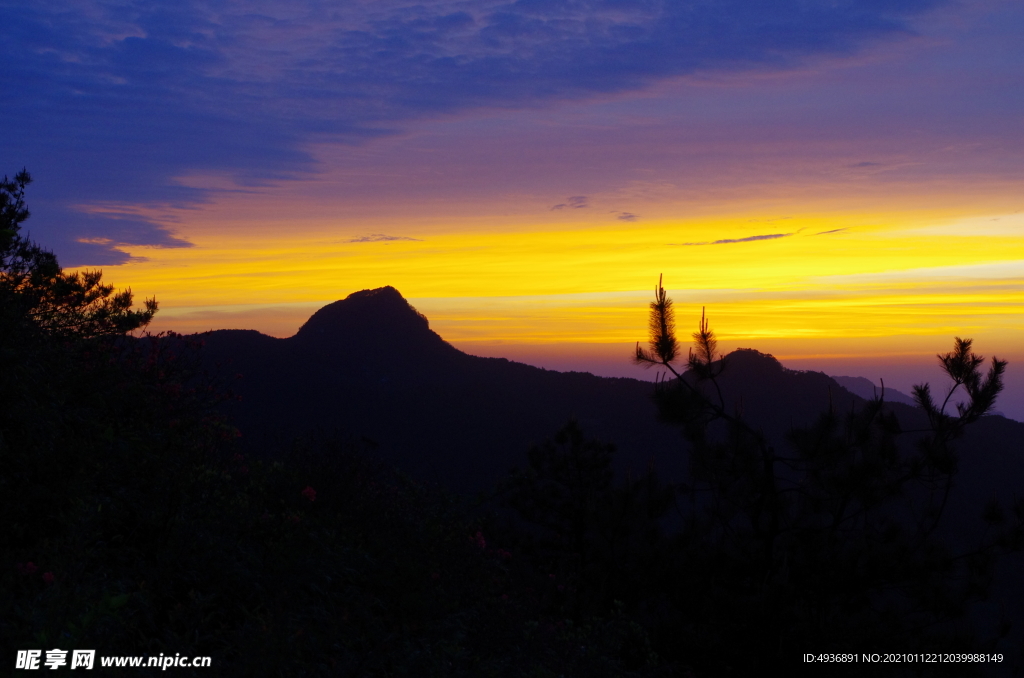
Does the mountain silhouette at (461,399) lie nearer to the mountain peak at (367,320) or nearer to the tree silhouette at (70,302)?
the mountain peak at (367,320)

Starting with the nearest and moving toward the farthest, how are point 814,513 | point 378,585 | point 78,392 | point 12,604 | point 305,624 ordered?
point 12,604, point 305,624, point 78,392, point 378,585, point 814,513

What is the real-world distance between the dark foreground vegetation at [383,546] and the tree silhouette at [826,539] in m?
0.03

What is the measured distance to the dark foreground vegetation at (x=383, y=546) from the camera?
518 centimetres

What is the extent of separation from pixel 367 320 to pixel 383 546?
8913 cm

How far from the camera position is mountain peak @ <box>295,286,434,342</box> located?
9344 centimetres

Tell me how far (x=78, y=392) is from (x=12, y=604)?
2.79 m

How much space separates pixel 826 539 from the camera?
384 inches

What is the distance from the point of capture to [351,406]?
252 ft

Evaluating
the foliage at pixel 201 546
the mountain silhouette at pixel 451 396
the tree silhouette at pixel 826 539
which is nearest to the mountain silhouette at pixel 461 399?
the mountain silhouette at pixel 451 396

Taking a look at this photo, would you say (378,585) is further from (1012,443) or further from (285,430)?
(1012,443)

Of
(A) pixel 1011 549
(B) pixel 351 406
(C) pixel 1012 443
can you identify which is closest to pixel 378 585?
(A) pixel 1011 549

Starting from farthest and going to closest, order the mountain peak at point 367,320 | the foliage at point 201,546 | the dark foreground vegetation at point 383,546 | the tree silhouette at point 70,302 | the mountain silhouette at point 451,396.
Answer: the mountain peak at point 367,320
the mountain silhouette at point 451,396
the tree silhouette at point 70,302
the dark foreground vegetation at point 383,546
the foliage at point 201,546

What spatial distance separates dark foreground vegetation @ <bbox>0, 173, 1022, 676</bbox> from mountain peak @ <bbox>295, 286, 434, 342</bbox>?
82325mm

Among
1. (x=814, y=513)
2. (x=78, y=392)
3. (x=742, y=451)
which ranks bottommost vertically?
(x=814, y=513)
